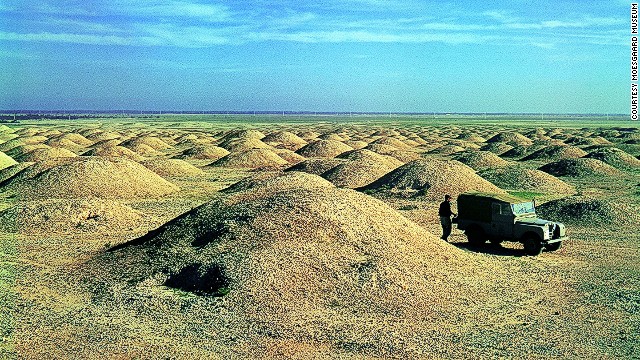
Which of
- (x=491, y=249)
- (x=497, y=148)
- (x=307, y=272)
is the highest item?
(x=307, y=272)

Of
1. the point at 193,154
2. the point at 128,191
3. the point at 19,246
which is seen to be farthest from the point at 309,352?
the point at 193,154

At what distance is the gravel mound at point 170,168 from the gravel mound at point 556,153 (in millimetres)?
38242

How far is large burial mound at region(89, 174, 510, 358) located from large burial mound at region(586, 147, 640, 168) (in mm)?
43931

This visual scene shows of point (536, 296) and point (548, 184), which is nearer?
point (536, 296)

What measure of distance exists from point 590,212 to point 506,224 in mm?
9930

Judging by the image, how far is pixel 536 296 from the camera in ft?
55.6

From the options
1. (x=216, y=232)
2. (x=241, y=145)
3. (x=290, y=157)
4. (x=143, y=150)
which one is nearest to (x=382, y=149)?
(x=290, y=157)

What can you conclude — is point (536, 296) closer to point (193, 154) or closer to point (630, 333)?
point (630, 333)

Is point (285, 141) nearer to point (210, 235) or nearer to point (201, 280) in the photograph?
point (210, 235)

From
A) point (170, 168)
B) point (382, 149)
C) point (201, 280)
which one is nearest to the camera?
point (201, 280)

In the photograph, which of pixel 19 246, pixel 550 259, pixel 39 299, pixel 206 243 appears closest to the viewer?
pixel 39 299

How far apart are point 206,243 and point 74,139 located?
250 feet

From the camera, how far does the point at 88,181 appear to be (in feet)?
125

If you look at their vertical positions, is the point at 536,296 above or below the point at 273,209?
below
